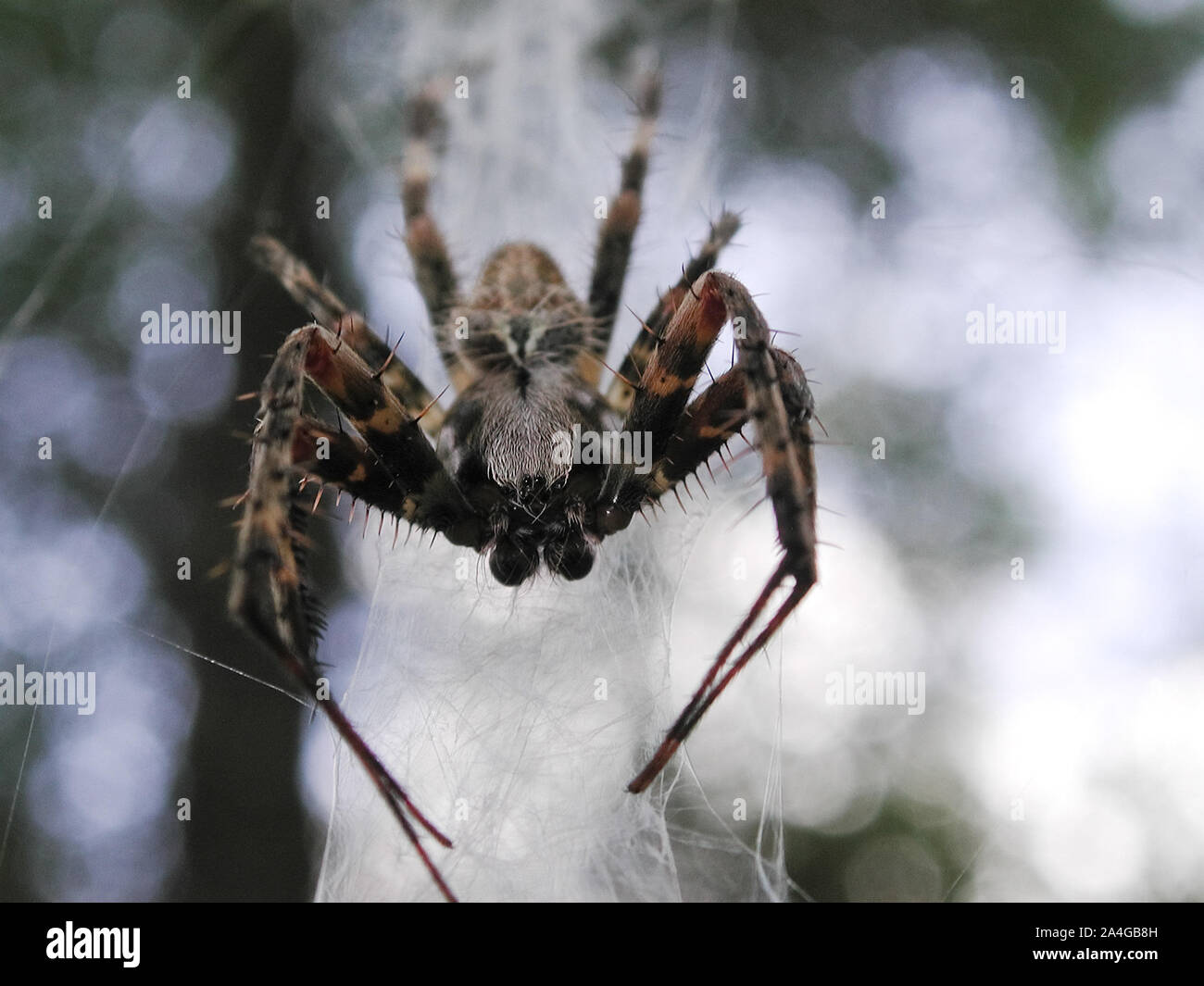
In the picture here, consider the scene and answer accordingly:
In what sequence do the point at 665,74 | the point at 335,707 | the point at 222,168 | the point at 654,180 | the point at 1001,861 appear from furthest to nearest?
1. the point at 1001,861
2. the point at 222,168
3. the point at 665,74
4. the point at 654,180
5. the point at 335,707

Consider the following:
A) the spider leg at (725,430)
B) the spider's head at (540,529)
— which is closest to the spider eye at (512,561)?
the spider's head at (540,529)

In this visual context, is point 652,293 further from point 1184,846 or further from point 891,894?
point 891,894

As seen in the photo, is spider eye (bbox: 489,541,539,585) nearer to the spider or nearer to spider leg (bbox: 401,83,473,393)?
the spider

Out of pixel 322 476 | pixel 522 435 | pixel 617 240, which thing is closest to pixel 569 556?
pixel 522 435

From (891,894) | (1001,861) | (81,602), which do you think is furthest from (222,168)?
(891,894)

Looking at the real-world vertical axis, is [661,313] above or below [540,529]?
above

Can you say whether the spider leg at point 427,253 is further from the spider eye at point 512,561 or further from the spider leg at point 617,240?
the spider eye at point 512,561

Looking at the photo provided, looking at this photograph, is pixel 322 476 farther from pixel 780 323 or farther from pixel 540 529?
pixel 780 323

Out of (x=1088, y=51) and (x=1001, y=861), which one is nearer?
(x=1001, y=861)
